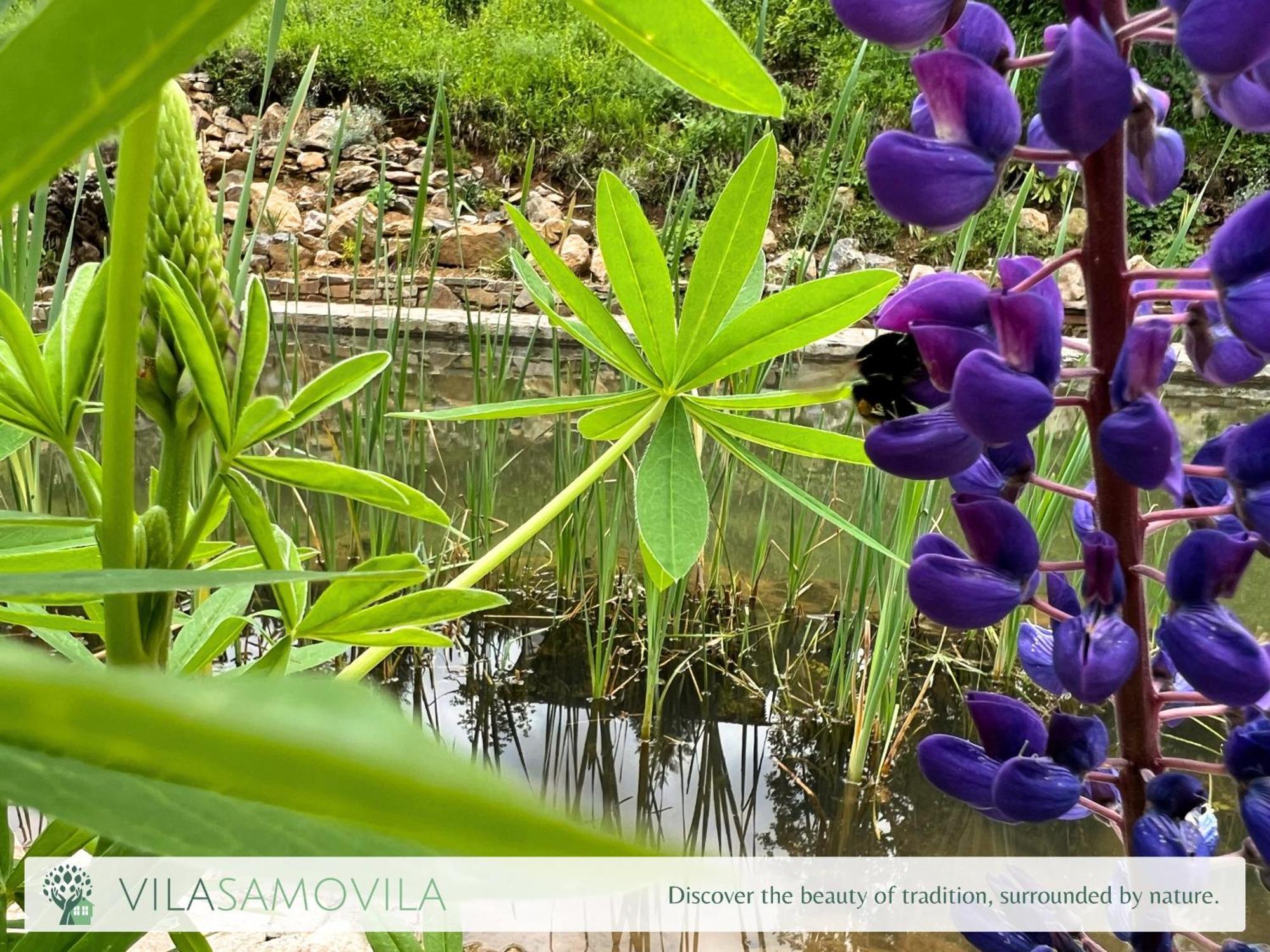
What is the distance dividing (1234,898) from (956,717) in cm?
100

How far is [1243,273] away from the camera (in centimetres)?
27

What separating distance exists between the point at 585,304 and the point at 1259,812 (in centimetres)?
39

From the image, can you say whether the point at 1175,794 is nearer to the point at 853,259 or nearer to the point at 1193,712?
the point at 1193,712

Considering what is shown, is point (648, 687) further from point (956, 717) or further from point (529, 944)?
point (956, 717)

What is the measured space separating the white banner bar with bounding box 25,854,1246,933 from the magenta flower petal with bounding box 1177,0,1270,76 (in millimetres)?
242

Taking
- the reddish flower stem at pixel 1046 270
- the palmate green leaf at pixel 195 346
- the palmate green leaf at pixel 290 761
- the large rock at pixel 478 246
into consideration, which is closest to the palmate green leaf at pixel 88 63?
the palmate green leaf at pixel 290 761

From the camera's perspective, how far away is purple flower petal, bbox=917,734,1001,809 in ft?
1.00

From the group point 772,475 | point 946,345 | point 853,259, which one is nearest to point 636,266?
point 772,475

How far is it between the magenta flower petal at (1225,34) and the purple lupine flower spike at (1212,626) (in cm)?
15

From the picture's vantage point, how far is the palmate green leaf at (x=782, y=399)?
0.36 metres

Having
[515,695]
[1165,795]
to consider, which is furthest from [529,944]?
[1165,795]

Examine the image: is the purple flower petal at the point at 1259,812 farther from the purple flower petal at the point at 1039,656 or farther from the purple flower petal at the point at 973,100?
the purple flower petal at the point at 973,100

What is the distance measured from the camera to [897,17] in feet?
0.89

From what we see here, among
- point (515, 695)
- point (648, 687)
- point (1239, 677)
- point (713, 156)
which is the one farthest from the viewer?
point (713, 156)
